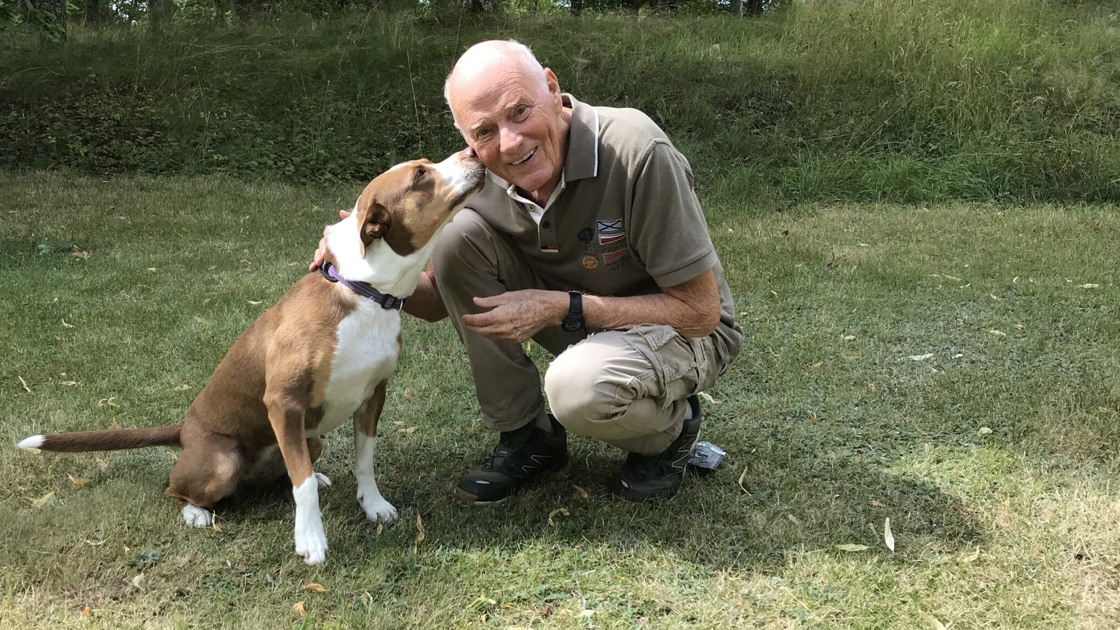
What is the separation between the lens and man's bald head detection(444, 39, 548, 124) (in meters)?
2.60

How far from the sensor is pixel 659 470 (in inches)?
122

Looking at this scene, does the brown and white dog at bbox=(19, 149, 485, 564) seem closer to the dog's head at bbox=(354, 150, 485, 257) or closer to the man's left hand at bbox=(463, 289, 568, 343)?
the dog's head at bbox=(354, 150, 485, 257)

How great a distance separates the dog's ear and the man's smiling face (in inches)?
14.1

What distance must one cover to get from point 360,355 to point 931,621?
6.17 ft

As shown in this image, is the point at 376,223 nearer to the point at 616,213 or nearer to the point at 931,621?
the point at 616,213

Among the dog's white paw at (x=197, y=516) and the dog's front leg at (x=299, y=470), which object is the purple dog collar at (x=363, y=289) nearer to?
the dog's front leg at (x=299, y=470)

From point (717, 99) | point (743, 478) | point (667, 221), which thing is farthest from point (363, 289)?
point (717, 99)

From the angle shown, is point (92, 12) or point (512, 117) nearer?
point (512, 117)

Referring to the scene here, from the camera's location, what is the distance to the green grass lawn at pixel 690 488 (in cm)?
251

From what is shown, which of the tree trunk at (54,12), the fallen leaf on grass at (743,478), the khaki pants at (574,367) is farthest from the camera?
the tree trunk at (54,12)

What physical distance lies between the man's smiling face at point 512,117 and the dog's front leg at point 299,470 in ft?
3.33

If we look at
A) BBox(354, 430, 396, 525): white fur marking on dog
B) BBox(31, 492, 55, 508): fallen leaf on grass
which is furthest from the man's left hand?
BBox(31, 492, 55, 508): fallen leaf on grass

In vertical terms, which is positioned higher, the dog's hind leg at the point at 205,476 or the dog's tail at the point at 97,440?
the dog's tail at the point at 97,440

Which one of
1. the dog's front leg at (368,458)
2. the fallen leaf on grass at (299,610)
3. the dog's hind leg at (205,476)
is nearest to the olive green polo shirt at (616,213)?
the dog's front leg at (368,458)
